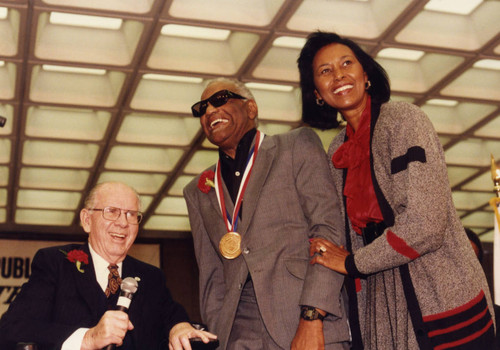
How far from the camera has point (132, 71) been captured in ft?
A: 24.6

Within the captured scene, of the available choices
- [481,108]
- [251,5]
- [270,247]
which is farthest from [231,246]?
[481,108]

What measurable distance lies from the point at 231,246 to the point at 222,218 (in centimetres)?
21

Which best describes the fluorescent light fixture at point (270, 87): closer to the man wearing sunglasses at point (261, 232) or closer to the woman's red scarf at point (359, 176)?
the man wearing sunglasses at point (261, 232)

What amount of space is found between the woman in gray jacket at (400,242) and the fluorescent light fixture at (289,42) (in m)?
3.96

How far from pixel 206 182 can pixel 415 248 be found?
1119 mm

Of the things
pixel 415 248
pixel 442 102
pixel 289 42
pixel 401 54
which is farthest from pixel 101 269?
pixel 442 102

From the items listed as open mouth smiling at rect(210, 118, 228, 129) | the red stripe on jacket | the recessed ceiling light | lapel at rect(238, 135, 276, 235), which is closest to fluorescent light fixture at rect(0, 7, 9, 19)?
the recessed ceiling light

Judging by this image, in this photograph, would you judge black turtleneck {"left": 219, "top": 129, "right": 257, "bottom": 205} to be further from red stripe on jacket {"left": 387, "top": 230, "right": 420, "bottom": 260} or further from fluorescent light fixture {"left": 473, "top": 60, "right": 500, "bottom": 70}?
fluorescent light fixture {"left": 473, "top": 60, "right": 500, "bottom": 70}

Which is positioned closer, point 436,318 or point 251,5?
point 436,318

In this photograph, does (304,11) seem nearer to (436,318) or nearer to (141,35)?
(141,35)

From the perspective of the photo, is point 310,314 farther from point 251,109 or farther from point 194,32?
point 194,32

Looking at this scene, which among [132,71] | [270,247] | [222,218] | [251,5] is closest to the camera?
[270,247]

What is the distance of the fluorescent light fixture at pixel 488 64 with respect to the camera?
7.75 m

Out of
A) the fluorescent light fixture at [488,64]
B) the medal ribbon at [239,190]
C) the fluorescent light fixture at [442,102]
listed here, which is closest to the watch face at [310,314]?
the medal ribbon at [239,190]
